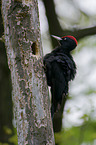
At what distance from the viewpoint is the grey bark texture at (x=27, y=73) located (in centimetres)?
253

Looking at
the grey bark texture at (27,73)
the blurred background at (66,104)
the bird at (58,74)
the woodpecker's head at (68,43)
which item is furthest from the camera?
the blurred background at (66,104)

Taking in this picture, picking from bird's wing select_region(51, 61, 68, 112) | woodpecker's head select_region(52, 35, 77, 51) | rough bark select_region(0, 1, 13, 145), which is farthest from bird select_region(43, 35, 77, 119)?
rough bark select_region(0, 1, 13, 145)

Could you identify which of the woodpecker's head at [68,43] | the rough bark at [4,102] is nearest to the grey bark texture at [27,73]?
the woodpecker's head at [68,43]

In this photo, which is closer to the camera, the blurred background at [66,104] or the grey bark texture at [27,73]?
the grey bark texture at [27,73]

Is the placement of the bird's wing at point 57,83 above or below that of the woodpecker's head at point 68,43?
below

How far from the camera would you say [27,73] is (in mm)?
2666

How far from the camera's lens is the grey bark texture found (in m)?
2.53

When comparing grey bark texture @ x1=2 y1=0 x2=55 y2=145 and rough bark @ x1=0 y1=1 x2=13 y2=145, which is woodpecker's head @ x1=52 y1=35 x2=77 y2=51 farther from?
rough bark @ x1=0 y1=1 x2=13 y2=145

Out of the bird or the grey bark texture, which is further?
the bird

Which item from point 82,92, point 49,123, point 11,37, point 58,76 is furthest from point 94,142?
point 11,37

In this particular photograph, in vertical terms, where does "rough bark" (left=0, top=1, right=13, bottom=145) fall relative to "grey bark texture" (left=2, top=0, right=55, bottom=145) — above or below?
below

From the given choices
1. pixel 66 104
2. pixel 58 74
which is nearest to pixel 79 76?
pixel 66 104

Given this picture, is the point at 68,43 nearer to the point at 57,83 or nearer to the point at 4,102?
the point at 57,83

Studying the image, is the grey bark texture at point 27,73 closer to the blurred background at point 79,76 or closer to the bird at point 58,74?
the bird at point 58,74
